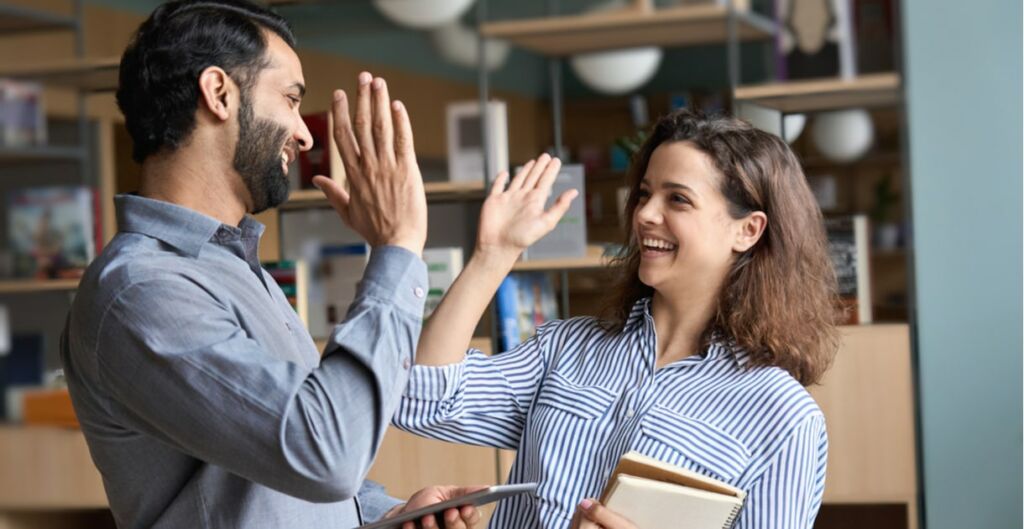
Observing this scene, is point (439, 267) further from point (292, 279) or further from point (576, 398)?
point (576, 398)

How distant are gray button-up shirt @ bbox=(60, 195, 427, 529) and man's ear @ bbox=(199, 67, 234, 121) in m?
0.12

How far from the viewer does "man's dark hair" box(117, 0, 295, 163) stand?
1.32m

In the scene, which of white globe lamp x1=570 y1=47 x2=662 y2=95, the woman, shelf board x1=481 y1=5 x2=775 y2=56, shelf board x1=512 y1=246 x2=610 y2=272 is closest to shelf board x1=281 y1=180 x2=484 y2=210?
shelf board x1=512 y1=246 x2=610 y2=272

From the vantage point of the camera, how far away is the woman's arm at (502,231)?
1.40 meters

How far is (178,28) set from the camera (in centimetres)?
133

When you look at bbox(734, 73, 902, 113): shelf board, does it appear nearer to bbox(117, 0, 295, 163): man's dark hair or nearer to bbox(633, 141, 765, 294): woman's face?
bbox(633, 141, 765, 294): woman's face

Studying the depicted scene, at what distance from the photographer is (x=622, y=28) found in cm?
366

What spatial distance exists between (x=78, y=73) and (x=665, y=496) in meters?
3.02

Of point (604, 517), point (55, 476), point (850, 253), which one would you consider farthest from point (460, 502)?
point (55, 476)

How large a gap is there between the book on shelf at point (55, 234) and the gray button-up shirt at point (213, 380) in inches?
109

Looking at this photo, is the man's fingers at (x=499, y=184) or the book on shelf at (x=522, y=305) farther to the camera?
the book on shelf at (x=522, y=305)

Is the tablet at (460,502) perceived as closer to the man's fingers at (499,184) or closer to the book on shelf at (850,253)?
the man's fingers at (499,184)

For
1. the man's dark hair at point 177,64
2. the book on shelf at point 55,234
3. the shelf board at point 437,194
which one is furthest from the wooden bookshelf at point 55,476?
the man's dark hair at point 177,64

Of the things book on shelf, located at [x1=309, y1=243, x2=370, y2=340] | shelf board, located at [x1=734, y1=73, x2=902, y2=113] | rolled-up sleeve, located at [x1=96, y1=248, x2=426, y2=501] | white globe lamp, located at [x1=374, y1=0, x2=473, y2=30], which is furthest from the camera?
white globe lamp, located at [x1=374, y1=0, x2=473, y2=30]
